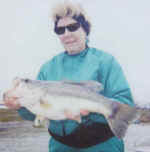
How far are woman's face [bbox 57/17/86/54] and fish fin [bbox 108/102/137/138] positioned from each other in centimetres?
119

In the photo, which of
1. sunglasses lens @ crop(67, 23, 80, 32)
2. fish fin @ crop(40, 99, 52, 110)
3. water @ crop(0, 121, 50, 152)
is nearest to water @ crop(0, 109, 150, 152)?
water @ crop(0, 121, 50, 152)

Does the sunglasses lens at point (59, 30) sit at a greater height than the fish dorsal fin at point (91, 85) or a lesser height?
greater

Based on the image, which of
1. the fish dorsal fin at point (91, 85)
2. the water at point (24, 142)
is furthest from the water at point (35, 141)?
the fish dorsal fin at point (91, 85)

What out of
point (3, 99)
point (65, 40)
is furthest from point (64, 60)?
point (3, 99)

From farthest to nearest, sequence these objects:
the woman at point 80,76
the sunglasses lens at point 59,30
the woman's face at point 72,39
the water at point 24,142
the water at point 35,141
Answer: the water at point 24,142 → the water at point 35,141 → the sunglasses lens at point 59,30 → the woman's face at point 72,39 → the woman at point 80,76

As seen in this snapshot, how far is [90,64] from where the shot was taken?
5.22 metres

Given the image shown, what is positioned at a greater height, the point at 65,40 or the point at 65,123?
the point at 65,40

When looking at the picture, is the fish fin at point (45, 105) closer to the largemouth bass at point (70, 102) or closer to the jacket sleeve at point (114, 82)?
the largemouth bass at point (70, 102)

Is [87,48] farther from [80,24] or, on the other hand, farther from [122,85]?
[122,85]

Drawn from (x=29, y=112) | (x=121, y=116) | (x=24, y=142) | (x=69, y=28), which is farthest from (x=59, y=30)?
(x=24, y=142)

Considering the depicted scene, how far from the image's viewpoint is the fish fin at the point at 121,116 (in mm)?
4719

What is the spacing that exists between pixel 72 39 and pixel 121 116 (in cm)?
151

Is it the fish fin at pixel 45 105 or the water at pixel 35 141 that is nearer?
the fish fin at pixel 45 105

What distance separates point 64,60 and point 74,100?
91cm
